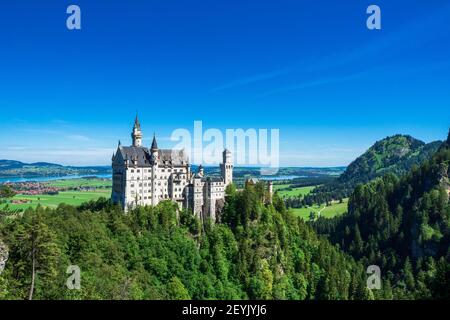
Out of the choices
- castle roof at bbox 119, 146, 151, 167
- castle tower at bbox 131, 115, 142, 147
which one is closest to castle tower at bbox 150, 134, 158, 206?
castle roof at bbox 119, 146, 151, 167

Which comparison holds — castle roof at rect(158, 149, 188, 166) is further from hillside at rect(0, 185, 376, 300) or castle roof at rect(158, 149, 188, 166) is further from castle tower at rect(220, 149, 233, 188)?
hillside at rect(0, 185, 376, 300)

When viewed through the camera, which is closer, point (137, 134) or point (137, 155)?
point (137, 155)

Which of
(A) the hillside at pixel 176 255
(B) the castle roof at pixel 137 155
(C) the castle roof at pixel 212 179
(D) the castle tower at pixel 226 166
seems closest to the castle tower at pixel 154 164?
(B) the castle roof at pixel 137 155

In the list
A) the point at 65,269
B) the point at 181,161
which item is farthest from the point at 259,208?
the point at 65,269

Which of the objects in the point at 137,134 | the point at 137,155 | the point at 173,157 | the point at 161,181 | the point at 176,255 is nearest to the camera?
the point at 176,255

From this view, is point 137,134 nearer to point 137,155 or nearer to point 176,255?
point 137,155

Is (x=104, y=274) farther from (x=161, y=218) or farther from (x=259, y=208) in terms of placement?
(x=259, y=208)

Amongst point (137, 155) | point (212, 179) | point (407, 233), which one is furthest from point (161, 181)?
point (407, 233)

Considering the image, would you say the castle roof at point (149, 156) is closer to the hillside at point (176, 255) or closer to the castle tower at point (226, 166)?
the castle tower at point (226, 166)
